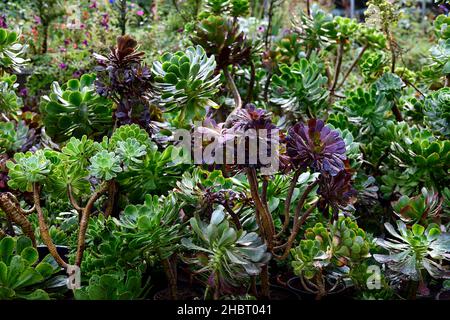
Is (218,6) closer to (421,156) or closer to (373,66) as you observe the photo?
(373,66)

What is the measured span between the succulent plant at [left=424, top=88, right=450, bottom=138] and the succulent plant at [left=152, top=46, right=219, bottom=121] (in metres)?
0.70

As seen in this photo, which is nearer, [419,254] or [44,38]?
[419,254]

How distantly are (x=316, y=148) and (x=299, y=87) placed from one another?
2.35 feet

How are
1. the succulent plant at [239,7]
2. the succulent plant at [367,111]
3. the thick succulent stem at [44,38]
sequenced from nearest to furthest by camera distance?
the succulent plant at [367,111], the succulent plant at [239,7], the thick succulent stem at [44,38]

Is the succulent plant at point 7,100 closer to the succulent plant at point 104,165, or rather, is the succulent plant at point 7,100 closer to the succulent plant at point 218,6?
the succulent plant at point 104,165

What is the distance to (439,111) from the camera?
4.83 feet

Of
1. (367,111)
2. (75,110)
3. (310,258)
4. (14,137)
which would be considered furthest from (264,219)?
(14,137)

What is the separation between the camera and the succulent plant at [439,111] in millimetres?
1448

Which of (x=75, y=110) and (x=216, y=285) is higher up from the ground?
(x=75, y=110)

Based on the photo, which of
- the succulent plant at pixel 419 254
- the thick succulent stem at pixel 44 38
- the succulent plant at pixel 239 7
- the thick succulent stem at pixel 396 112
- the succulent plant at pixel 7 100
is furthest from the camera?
the thick succulent stem at pixel 44 38

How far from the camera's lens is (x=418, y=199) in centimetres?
119

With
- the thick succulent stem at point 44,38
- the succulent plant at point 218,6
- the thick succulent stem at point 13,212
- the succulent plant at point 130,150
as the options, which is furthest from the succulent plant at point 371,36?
the thick succulent stem at point 44,38

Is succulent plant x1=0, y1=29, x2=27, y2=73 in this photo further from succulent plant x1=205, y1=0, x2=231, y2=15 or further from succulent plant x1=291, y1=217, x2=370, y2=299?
succulent plant x1=291, y1=217, x2=370, y2=299

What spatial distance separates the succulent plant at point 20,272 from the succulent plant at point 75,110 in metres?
0.46
